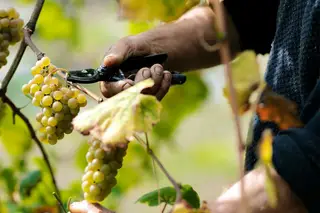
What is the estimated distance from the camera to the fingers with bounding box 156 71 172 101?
115cm

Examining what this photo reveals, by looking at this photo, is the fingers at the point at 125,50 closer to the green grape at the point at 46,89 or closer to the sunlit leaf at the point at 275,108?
the green grape at the point at 46,89


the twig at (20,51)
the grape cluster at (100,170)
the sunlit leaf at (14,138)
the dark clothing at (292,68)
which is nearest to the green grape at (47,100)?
the grape cluster at (100,170)

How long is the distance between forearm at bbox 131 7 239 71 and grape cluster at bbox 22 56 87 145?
49cm

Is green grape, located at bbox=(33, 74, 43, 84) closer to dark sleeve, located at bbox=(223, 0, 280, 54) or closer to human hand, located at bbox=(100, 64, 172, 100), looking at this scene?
human hand, located at bbox=(100, 64, 172, 100)

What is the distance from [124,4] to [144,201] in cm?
30

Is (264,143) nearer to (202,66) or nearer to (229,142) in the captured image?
(202,66)

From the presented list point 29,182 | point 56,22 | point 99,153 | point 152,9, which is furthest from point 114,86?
point 56,22

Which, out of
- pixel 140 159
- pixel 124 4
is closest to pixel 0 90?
pixel 124 4

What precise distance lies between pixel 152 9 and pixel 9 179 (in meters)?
0.73

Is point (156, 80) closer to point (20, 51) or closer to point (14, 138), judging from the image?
point (20, 51)

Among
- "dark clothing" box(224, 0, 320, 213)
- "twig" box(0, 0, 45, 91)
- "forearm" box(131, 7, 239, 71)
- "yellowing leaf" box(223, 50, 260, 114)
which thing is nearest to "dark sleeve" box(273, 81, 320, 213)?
"dark clothing" box(224, 0, 320, 213)

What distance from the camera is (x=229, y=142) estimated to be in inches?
149

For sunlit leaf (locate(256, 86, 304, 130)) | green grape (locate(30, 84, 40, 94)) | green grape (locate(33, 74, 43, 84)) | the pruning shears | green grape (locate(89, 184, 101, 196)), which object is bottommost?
green grape (locate(89, 184, 101, 196))

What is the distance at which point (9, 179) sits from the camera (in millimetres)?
1721
